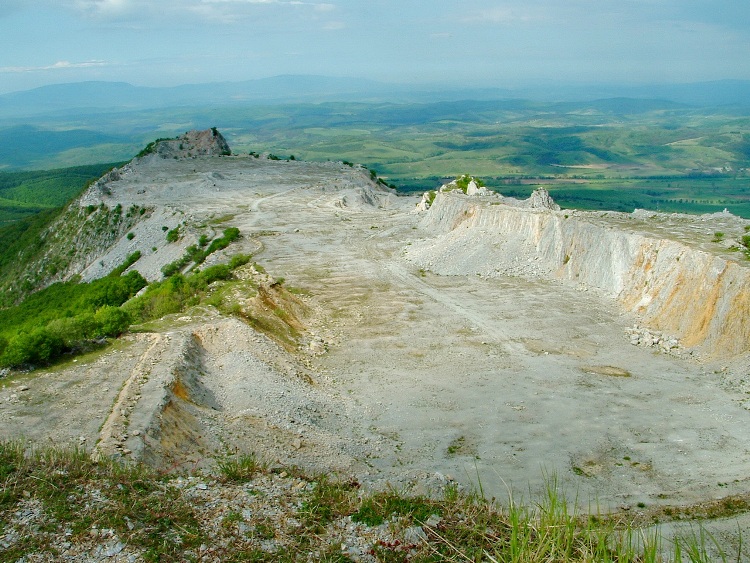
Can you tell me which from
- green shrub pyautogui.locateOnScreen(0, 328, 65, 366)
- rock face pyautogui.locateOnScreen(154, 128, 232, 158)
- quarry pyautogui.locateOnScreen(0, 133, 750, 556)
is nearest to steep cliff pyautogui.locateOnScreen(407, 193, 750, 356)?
quarry pyautogui.locateOnScreen(0, 133, 750, 556)

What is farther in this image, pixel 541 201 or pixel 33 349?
pixel 541 201

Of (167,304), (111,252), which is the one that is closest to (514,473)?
(167,304)

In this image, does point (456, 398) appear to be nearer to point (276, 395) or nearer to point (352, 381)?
point (352, 381)

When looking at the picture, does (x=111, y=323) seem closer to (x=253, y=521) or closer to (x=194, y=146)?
(x=253, y=521)

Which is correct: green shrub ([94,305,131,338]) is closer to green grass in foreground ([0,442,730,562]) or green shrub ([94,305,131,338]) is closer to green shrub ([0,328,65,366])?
green shrub ([0,328,65,366])

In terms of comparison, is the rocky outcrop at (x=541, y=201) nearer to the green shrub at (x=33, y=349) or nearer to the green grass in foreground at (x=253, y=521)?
the green shrub at (x=33, y=349)

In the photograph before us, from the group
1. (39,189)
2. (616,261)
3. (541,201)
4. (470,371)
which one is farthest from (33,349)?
(39,189)

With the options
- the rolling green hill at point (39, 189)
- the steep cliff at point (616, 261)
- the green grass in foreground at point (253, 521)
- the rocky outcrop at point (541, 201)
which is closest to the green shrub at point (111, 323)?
the green grass in foreground at point (253, 521)
